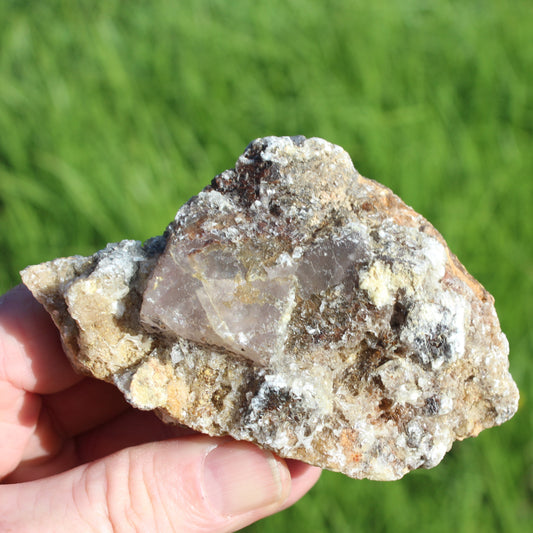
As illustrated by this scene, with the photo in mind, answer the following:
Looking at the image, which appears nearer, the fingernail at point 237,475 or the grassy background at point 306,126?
the fingernail at point 237,475

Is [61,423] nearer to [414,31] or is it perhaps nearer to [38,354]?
[38,354]

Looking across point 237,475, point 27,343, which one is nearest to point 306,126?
point 27,343

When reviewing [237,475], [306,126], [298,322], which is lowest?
[237,475]

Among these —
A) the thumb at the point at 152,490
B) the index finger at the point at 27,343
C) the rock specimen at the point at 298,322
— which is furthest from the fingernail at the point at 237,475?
the index finger at the point at 27,343

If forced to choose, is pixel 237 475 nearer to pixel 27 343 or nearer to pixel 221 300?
pixel 221 300

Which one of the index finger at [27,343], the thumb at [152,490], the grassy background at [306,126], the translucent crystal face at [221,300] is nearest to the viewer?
the translucent crystal face at [221,300]

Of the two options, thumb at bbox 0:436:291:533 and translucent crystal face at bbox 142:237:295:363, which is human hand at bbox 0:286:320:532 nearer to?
thumb at bbox 0:436:291:533

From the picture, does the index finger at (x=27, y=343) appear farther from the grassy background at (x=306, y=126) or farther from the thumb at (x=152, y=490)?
the grassy background at (x=306, y=126)
